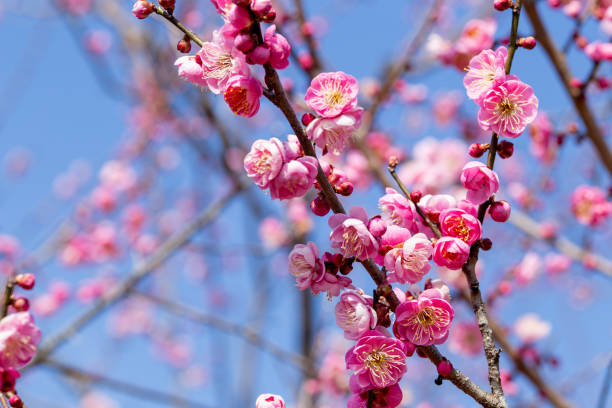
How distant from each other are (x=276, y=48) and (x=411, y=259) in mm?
548

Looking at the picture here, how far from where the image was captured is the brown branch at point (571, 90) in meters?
2.44

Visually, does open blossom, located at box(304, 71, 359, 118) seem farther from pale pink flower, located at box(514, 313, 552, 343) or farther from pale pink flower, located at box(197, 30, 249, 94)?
pale pink flower, located at box(514, 313, 552, 343)

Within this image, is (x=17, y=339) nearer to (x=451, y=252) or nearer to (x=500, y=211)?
(x=451, y=252)

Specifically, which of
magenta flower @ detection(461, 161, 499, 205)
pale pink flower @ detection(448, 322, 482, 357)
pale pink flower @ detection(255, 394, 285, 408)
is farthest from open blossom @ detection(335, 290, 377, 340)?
A: pale pink flower @ detection(448, 322, 482, 357)

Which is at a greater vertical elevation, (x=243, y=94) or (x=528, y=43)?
(x=528, y=43)

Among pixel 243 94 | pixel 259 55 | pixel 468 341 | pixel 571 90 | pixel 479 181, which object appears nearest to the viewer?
pixel 259 55

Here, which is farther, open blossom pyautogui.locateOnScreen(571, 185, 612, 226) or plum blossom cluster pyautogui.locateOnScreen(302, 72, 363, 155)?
open blossom pyautogui.locateOnScreen(571, 185, 612, 226)

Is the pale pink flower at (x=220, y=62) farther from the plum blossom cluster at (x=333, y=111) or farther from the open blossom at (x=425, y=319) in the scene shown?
the open blossom at (x=425, y=319)

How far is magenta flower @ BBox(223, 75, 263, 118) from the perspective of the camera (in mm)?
1139

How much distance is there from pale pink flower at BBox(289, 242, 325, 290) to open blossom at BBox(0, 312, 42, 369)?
0.56m

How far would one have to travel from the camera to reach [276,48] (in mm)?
1111

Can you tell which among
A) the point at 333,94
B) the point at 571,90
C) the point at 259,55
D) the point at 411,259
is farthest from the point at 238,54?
the point at 571,90

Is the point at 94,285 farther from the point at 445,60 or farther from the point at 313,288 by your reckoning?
the point at 313,288

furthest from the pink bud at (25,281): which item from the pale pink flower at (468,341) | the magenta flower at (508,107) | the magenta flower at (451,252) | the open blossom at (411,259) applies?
the pale pink flower at (468,341)
